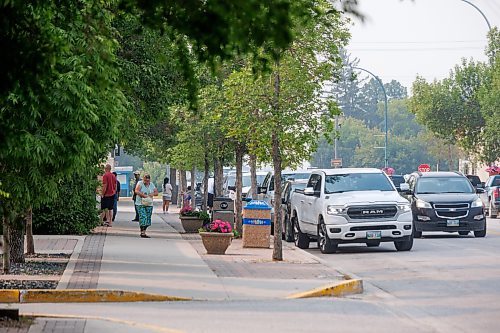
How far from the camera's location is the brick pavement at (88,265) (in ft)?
54.5

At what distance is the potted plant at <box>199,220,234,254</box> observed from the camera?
23.8 m

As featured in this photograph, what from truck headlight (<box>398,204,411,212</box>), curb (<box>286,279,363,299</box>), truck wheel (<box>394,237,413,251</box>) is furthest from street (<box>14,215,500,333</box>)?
truck wheel (<box>394,237,413,251</box>)

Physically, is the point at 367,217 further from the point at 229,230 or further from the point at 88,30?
the point at 88,30

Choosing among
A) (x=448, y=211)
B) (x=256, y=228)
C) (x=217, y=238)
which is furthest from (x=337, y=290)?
(x=448, y=211)

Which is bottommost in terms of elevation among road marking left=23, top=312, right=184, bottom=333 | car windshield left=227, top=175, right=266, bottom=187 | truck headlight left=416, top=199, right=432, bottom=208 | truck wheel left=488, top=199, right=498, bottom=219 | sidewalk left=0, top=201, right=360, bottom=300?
road marking left=23, top=312, right=184, bottom=333

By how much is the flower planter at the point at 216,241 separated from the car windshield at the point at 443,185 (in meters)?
9.05

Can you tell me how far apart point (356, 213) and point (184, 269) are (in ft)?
20.8

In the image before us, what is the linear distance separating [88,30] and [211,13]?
202 centimetres

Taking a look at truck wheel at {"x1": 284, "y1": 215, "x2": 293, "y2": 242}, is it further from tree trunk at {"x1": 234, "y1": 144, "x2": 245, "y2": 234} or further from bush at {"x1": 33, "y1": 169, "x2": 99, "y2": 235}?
bush at {"x1": 33, "y1": 169, "x2": 99, "y2": 235}

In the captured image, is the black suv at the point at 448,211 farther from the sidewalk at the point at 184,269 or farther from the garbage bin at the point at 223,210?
the garbage bin at the point at 223,210

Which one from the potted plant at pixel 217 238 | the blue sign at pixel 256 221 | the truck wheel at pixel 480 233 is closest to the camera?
the potted plant at pixel 217 238

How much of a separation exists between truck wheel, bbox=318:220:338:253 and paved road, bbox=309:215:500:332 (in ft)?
0.85

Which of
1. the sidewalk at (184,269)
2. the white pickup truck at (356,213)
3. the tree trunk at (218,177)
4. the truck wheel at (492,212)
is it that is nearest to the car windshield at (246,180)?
the tree trunk at (218,177)

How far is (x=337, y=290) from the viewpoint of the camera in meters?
16.5
